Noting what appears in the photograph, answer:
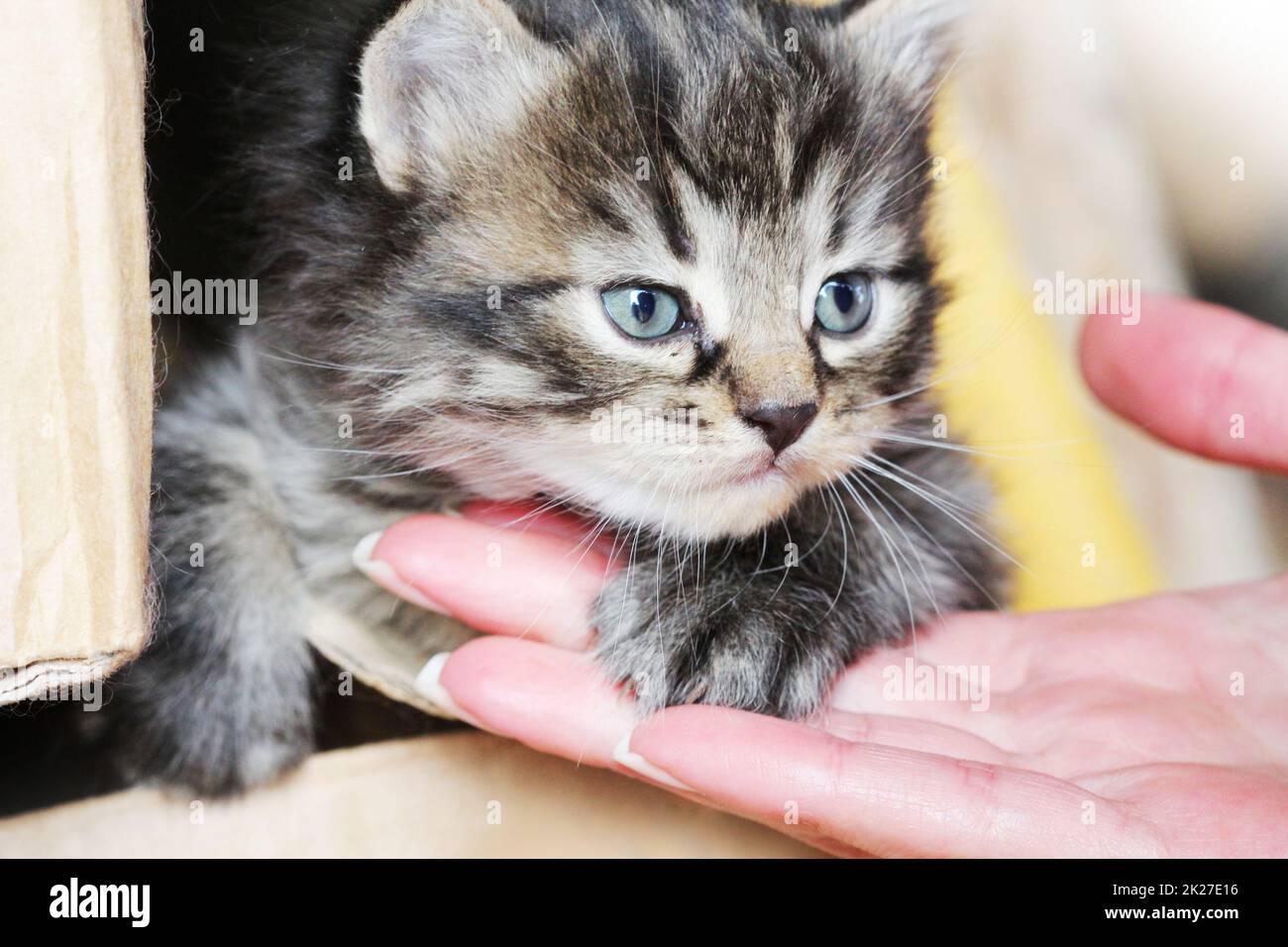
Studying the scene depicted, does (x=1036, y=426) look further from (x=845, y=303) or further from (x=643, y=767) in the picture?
(x=643, y=767)

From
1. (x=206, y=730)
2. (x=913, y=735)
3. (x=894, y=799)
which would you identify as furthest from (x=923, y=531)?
(x=206, y=730)

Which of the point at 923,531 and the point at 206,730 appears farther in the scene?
the point at 923,531

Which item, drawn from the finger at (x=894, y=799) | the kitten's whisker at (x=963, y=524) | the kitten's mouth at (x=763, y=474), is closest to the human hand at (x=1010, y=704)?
the finger at (x=894, y=799)

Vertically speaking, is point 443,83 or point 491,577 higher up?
point 443,83

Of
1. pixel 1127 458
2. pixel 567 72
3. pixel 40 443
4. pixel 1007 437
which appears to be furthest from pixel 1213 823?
pixel 1127 458

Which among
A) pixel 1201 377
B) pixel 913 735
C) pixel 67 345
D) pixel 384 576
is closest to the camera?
pixel 67 345

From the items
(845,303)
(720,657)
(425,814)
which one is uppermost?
(845,303)

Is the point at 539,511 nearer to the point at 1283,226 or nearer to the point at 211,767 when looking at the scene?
the point at 211,767
